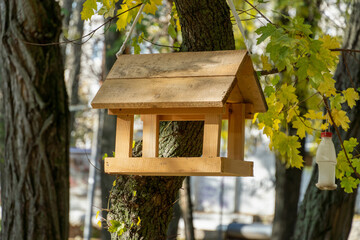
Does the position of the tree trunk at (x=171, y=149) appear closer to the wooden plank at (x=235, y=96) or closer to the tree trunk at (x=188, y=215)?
the wooden plank at (x=235, y=96)

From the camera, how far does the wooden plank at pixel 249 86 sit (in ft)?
9.26

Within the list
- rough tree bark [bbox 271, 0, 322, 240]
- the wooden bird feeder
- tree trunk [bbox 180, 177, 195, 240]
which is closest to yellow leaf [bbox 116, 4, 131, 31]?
the wooden bird feeder

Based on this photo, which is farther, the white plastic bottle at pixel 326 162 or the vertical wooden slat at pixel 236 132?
the white plastic bottle at pixel 326 162

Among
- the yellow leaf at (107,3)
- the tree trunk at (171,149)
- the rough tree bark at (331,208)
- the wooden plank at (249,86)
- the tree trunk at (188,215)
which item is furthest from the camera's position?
the tree trunk at (188,215)

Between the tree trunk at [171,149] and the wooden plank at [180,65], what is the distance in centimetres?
48

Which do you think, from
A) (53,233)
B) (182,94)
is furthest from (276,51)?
(53,233)

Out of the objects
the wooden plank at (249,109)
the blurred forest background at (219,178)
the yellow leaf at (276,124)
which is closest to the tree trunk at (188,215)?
the blurred forest background at (219,178)

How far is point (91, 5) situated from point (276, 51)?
108 cm

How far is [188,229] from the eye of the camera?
25.7 ft

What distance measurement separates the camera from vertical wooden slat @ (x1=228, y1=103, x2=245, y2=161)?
2.94 metres

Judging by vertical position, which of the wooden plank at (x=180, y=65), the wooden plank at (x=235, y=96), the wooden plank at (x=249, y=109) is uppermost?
the wooden plank at (x=180, y=65)

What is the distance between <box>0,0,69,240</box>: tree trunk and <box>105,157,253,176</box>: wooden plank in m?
1.89

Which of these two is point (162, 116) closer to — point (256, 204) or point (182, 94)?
point (182, 94)

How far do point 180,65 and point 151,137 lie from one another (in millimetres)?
369
